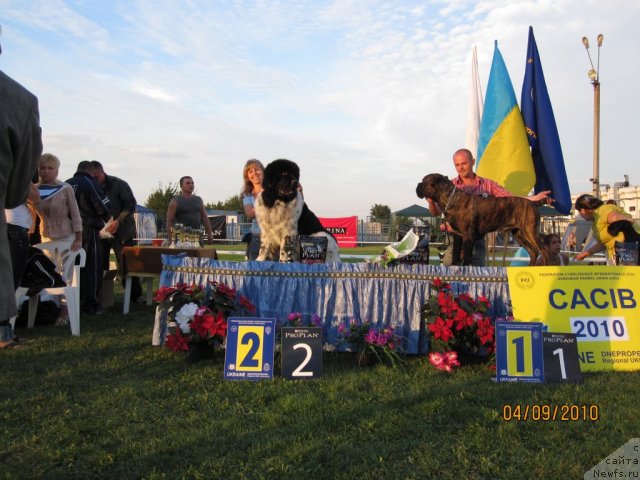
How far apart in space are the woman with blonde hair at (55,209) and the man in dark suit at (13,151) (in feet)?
12.7

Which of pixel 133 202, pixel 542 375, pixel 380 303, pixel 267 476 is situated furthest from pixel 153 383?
pixel 133 202

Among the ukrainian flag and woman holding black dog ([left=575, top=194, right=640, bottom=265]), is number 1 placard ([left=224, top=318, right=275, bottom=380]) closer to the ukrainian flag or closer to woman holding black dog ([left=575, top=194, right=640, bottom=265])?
woman holding black dog ([left=575, top=194, right=640, bottom=265])

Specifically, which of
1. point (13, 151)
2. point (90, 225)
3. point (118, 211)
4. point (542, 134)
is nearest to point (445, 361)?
point (13, 151)

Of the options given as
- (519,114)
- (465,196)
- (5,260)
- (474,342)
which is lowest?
(474,342)

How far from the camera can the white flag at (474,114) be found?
8.48 metres

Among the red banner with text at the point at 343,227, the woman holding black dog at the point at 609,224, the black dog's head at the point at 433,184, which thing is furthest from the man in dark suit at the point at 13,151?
the red banner with text at the point at 343,227

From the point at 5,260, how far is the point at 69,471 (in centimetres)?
113

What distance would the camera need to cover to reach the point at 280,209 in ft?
15.2

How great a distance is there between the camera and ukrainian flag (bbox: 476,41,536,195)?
6.44m

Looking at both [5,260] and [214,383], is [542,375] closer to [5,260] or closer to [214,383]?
[214,383]

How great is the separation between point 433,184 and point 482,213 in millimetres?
469

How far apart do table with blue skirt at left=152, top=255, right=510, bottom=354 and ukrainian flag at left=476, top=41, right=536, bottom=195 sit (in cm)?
270

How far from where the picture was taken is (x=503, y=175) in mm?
6547
